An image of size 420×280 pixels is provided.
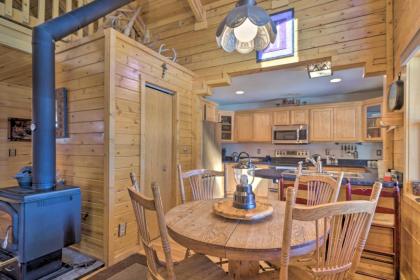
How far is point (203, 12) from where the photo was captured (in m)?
3.60

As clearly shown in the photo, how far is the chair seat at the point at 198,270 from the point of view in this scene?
1.40m

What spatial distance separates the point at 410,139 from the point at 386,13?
1.53m

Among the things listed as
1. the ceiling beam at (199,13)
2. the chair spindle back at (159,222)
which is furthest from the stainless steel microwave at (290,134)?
the chair spindle back at (159,222)

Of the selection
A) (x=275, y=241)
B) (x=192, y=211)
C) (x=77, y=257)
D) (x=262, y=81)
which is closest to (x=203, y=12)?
(x=262, y=81)

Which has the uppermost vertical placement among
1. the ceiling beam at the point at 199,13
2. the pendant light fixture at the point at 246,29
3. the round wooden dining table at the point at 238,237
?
the ceiling beam at the point at 199,13

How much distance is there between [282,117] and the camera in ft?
19.3

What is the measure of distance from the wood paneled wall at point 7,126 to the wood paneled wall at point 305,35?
2.78 m

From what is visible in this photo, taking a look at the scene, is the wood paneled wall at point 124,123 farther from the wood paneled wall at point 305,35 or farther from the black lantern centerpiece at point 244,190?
the black lantern centerpiece at point 244,190

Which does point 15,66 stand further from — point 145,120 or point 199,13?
point 199,13

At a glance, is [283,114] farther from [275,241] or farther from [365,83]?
[275,241]

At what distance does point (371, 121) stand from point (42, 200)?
5.68 metres

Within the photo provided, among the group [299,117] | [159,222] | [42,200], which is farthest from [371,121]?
[42,200]

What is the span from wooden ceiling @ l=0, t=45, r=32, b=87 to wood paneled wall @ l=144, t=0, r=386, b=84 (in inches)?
78.5

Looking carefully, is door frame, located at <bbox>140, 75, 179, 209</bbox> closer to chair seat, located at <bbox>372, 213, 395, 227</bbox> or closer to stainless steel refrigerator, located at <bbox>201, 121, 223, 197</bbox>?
stainless steel refrigerator, located at <bbox>201, 121, 223, 197</bbox>
